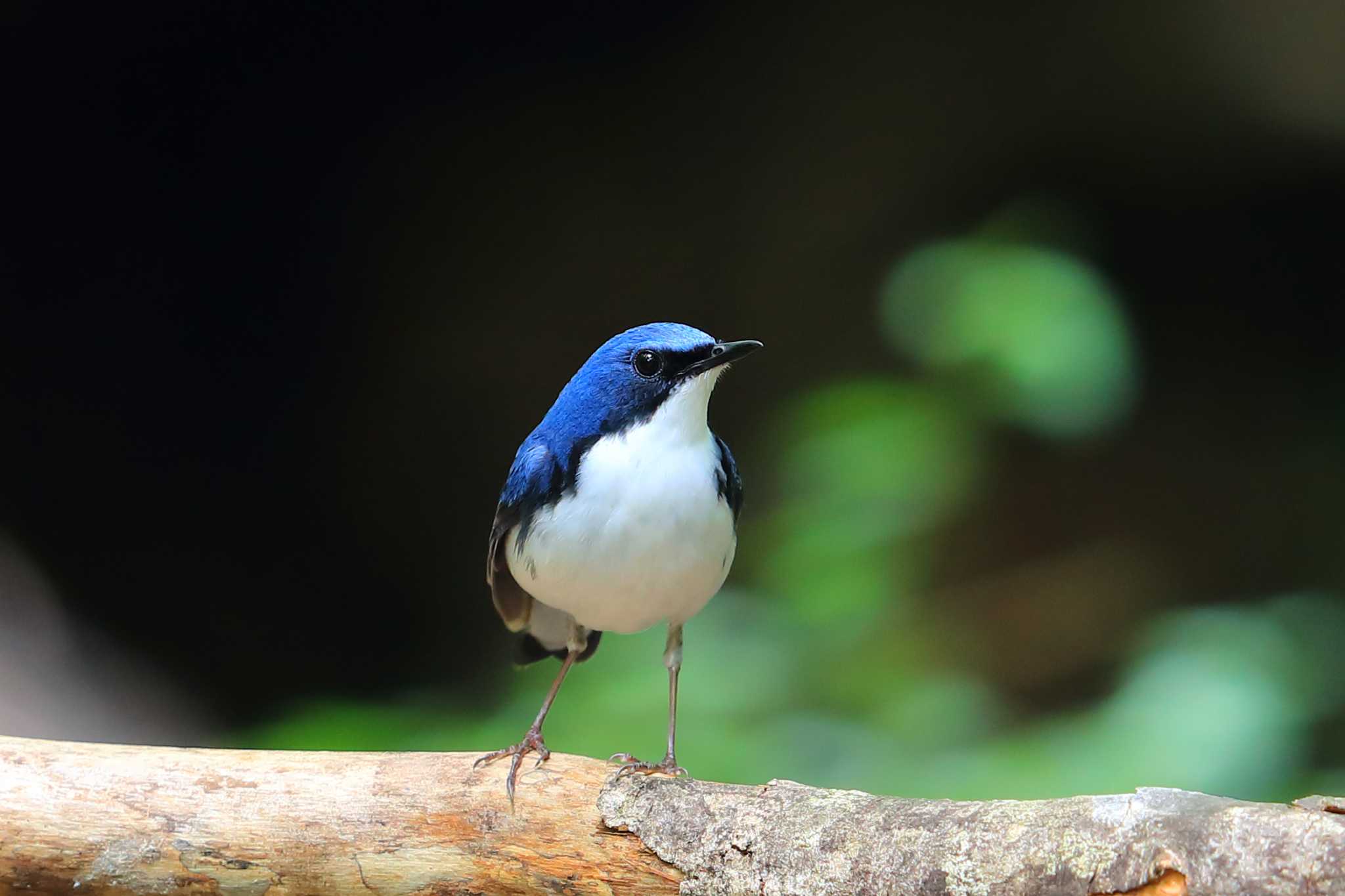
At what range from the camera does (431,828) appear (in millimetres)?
2686

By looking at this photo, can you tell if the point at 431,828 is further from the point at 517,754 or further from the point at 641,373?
the point at 641,373

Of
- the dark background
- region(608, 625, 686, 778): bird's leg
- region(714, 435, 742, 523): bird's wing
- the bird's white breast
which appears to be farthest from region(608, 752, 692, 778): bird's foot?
the dark background

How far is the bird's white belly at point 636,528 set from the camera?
291 cm

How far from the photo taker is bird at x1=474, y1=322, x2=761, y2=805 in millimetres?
2910

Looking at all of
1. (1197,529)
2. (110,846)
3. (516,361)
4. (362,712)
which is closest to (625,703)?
(362,712)

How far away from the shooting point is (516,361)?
6000 mm

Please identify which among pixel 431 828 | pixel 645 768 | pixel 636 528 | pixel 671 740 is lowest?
pixel 431 828

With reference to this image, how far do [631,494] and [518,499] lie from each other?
0.35 meters

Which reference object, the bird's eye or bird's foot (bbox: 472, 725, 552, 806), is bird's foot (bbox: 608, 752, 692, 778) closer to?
bird's foot (bbox: 472, 725, 552, 806)

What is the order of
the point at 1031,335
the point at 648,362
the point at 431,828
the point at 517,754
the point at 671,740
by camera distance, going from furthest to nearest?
the point at 1031,335, the point at 671,740, the point at 648,362, the point at 517,754, the point at 431,828

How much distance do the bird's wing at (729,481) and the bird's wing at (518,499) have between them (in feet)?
1.30

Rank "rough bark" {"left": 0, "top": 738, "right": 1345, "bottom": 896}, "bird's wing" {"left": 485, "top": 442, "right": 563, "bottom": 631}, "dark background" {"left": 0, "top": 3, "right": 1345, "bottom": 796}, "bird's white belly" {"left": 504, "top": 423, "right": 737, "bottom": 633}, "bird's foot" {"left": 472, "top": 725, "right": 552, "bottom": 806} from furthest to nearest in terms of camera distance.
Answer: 1. "dark background" {"left": 0, "top": 3, "right": 1345, "bottom": 796}
2. "bird's wing" {"left": 485, "top": 442, "right": 563, "bottom": 631}
3. "bird's white belly" {"left": 504, "top": 423, "right": 737, "bottom": 633}
4. "bird's foot" {"left": 472, "top": 725, "right": 552, "bottom": 806}
5. "rough bark" {"left": 0, "top": 738, "right": 1345, "bottom": 896}

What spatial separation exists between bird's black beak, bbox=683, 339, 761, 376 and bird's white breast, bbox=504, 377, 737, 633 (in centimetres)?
4

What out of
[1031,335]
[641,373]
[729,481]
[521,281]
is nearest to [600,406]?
[641,373]
